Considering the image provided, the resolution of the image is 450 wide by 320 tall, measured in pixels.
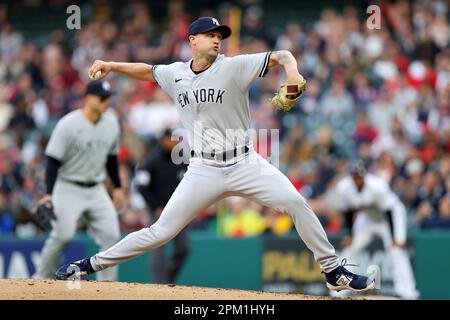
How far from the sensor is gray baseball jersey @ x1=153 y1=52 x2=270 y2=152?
766 centimetres

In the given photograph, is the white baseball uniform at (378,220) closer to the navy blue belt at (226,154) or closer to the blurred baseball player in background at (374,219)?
the blurred baseball player in background at (374,219)

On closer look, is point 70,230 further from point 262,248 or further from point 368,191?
point 368,191

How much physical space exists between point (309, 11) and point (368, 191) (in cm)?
697

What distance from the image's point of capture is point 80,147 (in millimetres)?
10617

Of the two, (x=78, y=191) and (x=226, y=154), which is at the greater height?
(x=226, y=154)

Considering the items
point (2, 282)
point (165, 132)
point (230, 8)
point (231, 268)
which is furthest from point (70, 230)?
point (230, 8)

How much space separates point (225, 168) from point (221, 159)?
0.27 ft

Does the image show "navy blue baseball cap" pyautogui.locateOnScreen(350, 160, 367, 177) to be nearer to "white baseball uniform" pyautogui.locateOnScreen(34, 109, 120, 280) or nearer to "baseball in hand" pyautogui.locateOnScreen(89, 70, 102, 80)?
"white baseball uniform" pyautogui.locateOnScreen(34, 109, 120, 280)

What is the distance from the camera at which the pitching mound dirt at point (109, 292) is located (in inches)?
301

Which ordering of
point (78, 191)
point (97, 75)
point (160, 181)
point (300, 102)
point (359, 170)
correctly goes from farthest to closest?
1. point (300, 102)
2. point (359, 170)
3. point (160, 181)
4. point (78, 191)
5. point (97, 75)

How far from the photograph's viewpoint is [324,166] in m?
15.5

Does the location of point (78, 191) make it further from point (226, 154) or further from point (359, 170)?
point (359, 170)

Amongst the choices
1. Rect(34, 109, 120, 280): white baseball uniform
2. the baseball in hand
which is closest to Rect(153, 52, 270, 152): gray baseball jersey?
the baseball in hand

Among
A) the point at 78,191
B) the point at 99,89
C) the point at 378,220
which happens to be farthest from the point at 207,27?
the point at 378,220
